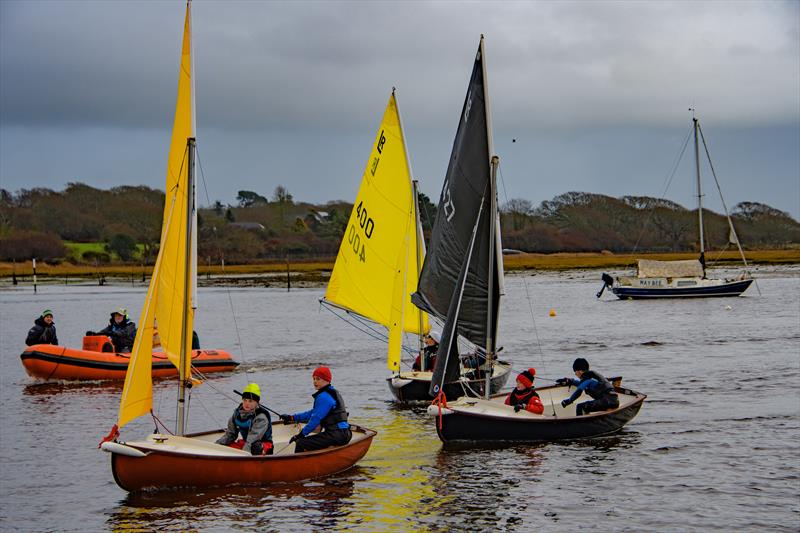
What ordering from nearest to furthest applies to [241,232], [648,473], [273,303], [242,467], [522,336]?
[242,467]
[648,473]
[522,336]
[273,303]
[241,232]

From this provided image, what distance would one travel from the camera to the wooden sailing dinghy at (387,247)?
28.3m

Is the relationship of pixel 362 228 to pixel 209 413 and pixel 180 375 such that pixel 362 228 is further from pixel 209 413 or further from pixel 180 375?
pixel 180 375

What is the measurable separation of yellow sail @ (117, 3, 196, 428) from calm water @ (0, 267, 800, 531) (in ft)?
6.62

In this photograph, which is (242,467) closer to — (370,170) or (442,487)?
(442,487)

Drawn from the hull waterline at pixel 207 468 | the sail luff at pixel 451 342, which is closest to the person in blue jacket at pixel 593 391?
the sail luff at pixel 451 342

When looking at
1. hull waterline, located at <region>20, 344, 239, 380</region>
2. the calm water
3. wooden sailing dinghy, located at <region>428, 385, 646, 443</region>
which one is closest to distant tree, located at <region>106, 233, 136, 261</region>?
the calm water

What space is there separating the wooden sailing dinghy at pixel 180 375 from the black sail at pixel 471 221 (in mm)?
5430

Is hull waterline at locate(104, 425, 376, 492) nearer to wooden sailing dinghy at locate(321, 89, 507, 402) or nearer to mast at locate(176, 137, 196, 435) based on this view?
mast at locate(176, 137, 196, 435)

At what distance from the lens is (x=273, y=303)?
7594 centimetres

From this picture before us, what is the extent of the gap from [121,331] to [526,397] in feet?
56.2

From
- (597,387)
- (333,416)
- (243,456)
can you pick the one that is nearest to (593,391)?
(597,387)

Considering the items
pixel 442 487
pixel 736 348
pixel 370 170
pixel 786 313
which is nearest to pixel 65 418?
pixel 370 170

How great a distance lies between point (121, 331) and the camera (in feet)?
110

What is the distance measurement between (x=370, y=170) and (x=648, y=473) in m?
13.8
